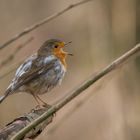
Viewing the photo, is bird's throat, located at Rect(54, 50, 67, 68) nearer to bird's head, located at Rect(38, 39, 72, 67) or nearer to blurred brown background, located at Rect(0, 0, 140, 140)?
bird's head, located at Rect(38, 39, 72, 67)

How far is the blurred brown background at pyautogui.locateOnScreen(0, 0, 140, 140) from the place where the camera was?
213 inches

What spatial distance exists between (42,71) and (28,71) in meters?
0.23

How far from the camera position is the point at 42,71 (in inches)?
204

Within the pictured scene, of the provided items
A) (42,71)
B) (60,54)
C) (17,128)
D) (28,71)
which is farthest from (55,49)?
(17,128)

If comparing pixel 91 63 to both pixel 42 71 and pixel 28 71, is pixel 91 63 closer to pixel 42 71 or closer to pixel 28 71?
pixel 42 71

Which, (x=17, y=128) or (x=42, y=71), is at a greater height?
(x=17, y=128)

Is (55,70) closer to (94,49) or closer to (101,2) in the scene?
(94,49)

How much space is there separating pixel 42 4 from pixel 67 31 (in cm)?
145

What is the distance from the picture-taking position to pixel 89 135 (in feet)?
22.1

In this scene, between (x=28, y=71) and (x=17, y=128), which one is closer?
(x=17, y=128)

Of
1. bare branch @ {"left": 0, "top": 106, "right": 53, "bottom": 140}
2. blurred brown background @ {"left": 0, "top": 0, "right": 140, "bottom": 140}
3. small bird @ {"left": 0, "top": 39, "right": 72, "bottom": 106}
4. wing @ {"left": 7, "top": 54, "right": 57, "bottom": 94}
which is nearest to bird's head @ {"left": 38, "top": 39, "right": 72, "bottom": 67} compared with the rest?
small bird @ {"left": 0, "top": 39, "right": 72, "bottom": 106}

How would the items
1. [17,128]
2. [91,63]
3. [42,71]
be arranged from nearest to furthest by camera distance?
1. [17,128]
2. [42,71]
3. [91,63]

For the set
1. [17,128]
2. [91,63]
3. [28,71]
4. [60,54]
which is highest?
[17,128]

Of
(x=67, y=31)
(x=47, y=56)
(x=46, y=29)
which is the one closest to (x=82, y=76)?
(x=67, y=31)
